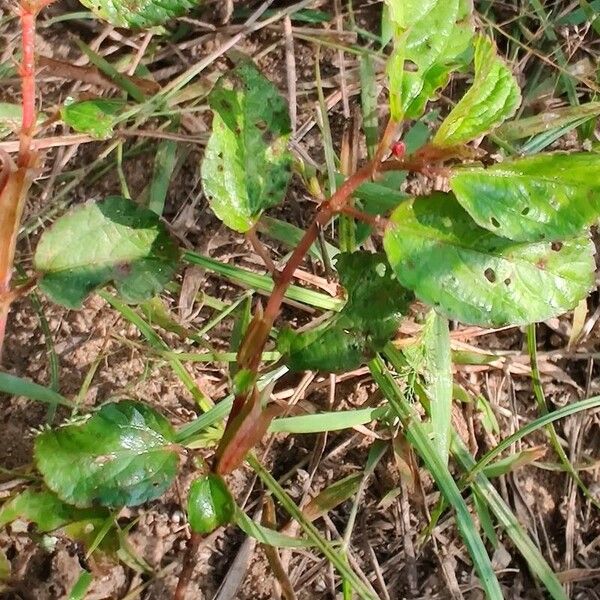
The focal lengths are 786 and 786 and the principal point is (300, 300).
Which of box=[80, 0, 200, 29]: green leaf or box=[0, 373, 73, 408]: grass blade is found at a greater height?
box=[80, 0, 200, 29]: green leaf

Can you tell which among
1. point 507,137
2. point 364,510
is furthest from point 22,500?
point 507,137

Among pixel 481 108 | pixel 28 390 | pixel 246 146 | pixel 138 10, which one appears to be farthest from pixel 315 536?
pixel 138 10

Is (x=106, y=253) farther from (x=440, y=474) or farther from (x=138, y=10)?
(x=440, y=474)

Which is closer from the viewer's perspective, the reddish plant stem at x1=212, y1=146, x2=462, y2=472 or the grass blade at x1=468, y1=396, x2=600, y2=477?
the reddish plant stem at x1=212, y1=146, x2=462, y2=472

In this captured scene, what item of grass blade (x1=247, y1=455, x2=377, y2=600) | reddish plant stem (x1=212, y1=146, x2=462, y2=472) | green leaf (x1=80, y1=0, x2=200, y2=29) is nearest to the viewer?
reddish plant stem (x1=212, y1=146, x2=462, y2=472)

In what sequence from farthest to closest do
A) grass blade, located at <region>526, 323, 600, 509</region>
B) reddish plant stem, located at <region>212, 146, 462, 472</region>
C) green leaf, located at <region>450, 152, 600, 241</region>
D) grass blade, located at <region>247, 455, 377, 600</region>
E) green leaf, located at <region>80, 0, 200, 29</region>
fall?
1. grass blade, located at <region>526, 323, 600, 509</region>
2. grass blade, located at <region>247, 455, 377, 600</region>
3. green leaf, located at <region>80, 0, 200, 29</region>
4. reddish plant stem, located at <region>212, 146, 462, 472</region>
5. green leaf, located at <region>450, 152, 600, 241</region>

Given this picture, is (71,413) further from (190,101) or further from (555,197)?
(555,197)

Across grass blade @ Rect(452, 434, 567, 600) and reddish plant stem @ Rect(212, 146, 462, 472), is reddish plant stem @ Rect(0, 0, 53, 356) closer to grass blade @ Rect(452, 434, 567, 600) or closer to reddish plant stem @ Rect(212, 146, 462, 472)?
reddish plant stem @ Rect(212, 146, 462, 472)

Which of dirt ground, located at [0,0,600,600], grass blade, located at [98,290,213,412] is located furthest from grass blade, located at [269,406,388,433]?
grass blade, located at [98,290,213,412]

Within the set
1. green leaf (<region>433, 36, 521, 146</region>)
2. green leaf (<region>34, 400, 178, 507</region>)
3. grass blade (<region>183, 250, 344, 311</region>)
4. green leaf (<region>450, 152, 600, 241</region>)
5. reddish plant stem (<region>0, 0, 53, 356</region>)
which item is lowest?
green leaf (<region>34, 400, 178, 507</region>)
